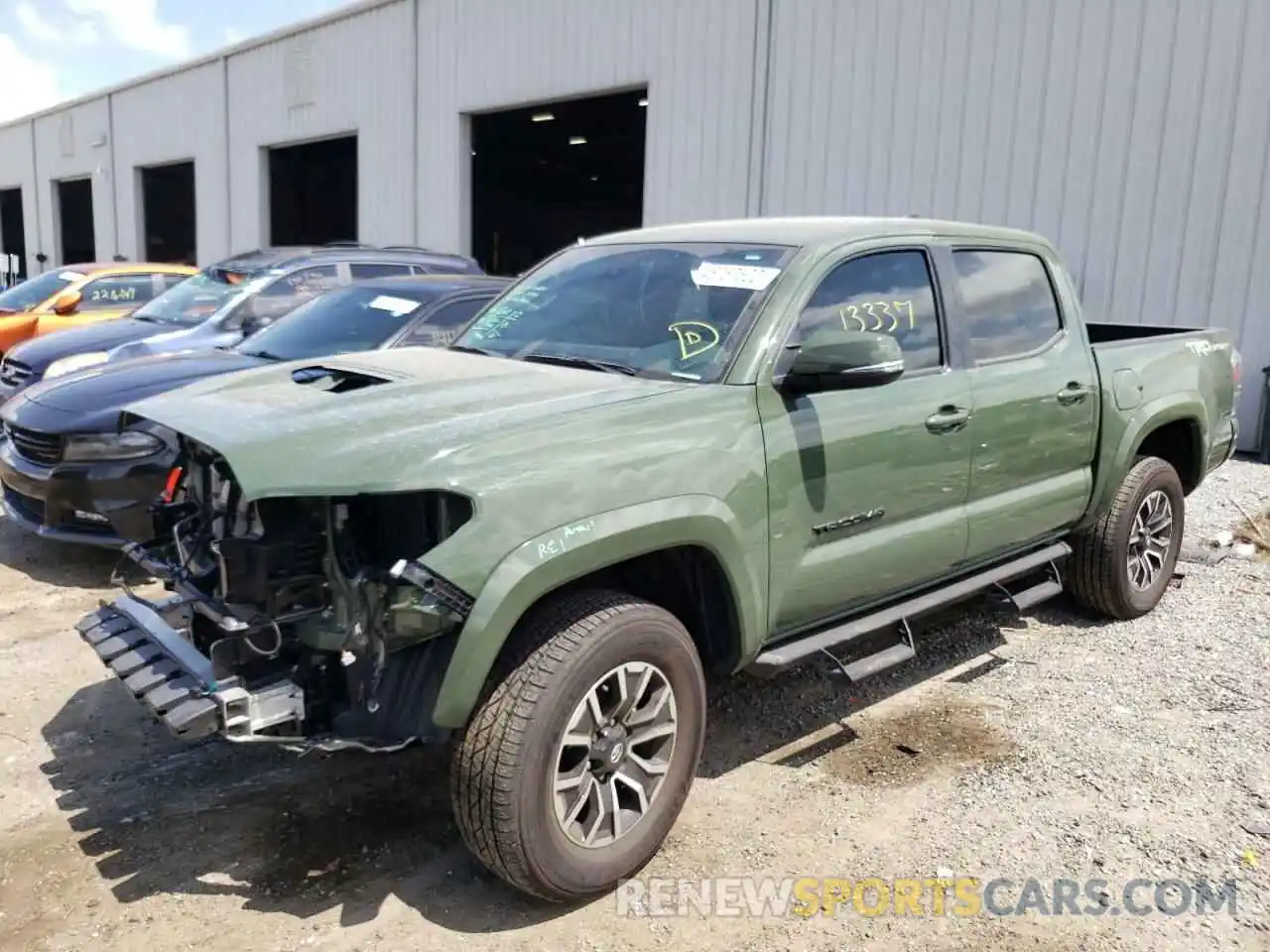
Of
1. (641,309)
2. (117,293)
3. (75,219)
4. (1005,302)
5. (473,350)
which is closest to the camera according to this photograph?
(641,309)

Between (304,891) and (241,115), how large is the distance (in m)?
23.6

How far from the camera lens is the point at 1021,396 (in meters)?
4.39

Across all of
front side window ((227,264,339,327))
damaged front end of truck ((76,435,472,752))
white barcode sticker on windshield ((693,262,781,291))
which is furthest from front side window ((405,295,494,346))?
damaged front end of truck ((76,435,472,752))

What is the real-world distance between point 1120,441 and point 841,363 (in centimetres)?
238

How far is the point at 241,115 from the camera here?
23391 millimetres

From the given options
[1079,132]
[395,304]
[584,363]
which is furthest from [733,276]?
[1079,132]

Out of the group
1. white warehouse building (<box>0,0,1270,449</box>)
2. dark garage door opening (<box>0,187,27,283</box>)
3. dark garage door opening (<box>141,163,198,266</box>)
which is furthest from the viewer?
dark garage door opening (<box>0,187,27,283</box>)

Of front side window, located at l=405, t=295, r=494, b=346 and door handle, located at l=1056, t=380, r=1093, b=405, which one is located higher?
front side window, located at l=405, t=295, r=494, b=346

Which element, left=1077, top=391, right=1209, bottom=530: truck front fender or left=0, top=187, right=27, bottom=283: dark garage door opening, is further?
left=0, top=187, right=27, bottom=283: dark garage door opening

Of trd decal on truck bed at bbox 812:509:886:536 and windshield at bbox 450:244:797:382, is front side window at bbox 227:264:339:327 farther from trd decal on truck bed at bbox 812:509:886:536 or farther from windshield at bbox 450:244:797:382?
trd decal on truck bed at bbox 812:509:886:536

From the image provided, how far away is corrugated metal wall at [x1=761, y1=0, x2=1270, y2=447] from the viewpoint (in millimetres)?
9711

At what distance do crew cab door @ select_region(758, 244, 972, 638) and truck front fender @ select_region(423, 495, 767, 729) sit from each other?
0.50 feet

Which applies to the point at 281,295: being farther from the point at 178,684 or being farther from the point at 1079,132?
the point at 1079,132

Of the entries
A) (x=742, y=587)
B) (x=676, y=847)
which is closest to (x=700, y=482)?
(x=742, y=587)
